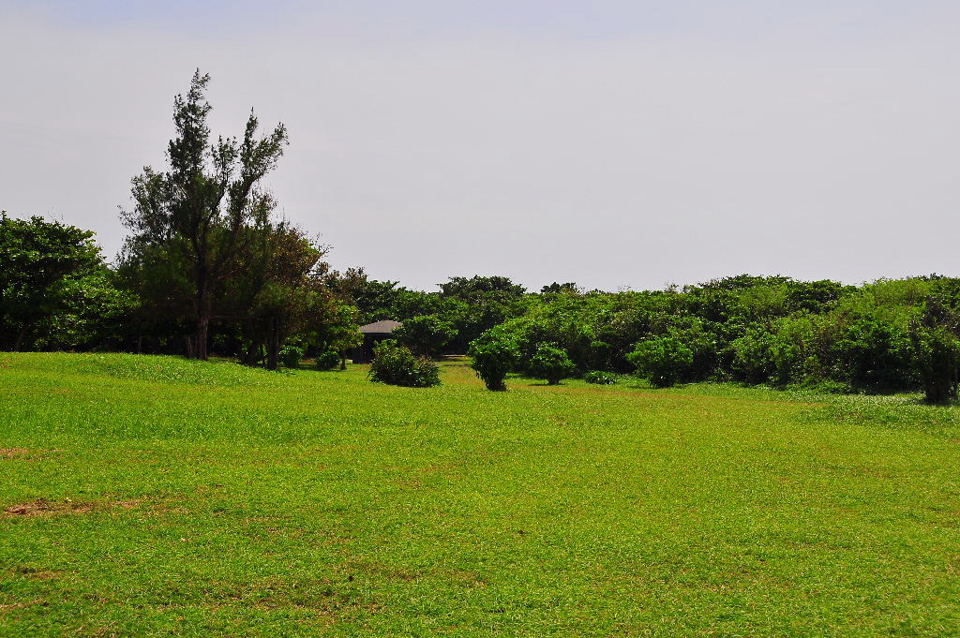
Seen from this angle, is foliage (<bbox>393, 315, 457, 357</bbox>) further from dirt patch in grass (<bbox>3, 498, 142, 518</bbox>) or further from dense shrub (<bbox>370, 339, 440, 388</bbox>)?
dirt patch in grass (<bbox>3, 498, 142, 518</bbox>)

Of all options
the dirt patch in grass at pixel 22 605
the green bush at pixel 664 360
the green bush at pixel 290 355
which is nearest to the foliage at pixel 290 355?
the green bush at pixel 290 355

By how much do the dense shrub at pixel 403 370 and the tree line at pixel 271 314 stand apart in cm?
22

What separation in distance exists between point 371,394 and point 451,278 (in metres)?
80.3

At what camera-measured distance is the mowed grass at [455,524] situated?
7.24 m

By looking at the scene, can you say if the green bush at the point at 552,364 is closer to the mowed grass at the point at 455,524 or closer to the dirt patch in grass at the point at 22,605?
the mowed grass at the point at 455,524

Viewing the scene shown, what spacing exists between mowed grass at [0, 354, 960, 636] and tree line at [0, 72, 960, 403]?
13362 millimetres

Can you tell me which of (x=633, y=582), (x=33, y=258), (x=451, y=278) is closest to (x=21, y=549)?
(x=633, y=582)

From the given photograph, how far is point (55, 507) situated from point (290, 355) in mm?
37658

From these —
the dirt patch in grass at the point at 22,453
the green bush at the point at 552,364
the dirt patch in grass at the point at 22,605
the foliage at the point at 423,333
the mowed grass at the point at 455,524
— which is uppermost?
the foliage at the point at 423,333

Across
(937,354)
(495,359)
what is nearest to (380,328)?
(495,359)

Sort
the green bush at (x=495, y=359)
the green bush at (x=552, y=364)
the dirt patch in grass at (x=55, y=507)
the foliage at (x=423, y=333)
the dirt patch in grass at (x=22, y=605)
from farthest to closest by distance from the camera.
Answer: the foliage at (x=423, y=333) → the green bush at (x=552, y=364) → the green bush at (x=495, y=359) → the dirt patch in grass at (x=55, y=507) → the dirt patch in grass at (x=22, y=605)

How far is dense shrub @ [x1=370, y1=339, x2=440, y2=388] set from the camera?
31.6m

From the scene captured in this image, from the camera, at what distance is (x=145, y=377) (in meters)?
25.1

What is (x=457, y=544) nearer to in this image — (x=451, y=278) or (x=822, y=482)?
(x=822, y=482)
